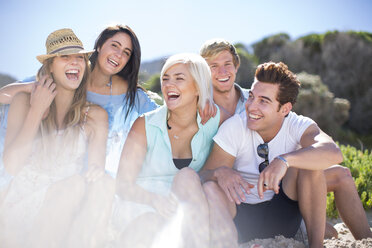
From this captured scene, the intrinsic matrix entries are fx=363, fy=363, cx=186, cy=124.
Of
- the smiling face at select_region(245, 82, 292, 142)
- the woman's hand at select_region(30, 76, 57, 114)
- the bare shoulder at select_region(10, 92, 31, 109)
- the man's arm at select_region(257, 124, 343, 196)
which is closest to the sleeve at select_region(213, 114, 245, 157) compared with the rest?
the smiling face at select_region(245, 82, 292, 142)

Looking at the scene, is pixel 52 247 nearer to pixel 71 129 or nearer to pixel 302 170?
pixel 71 129

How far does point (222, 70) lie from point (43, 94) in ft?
6.34

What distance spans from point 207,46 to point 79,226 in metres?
2.41

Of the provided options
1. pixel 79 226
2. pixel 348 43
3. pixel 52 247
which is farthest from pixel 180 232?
pixel 348 43

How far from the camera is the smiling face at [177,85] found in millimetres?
3164

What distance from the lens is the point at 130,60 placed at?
13.9 feet

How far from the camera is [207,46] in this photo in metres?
4.09

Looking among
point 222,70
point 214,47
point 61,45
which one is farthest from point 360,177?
point 61,45

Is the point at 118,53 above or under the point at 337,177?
above

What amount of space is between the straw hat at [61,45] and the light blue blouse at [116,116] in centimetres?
81

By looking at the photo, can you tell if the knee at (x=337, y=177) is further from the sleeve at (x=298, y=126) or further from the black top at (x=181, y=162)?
the black top at (x=181, y=162)

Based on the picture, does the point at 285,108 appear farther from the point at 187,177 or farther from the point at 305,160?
the point at 187,177

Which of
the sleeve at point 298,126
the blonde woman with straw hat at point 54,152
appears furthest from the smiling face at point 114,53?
the sleeve at point 298,126

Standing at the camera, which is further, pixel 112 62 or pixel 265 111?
pixel 112 62
